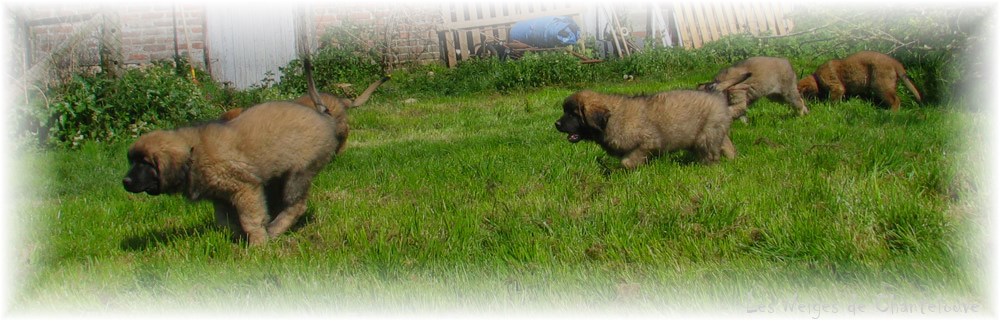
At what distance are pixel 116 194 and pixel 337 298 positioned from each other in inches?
158

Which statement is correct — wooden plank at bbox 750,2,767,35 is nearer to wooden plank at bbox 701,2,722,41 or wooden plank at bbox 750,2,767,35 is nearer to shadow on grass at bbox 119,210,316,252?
wooden plank at bbox 701,2,722,41

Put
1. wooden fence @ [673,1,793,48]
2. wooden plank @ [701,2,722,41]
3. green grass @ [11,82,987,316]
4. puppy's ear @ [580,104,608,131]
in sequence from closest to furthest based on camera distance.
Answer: green grass @ [11,82,987,316]
puppy's ear @ [580,104,608,131]
wooden fence @ [673,1,793,48]
wooden plank @ [701,2,722,41]

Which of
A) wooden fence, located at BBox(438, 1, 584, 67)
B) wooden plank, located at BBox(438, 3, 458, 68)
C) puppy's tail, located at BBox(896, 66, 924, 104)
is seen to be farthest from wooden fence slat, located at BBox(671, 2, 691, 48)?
puppy's tail, located at BBox(896, 66, 924, 104)

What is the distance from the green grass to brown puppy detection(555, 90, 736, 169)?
0.22 metres

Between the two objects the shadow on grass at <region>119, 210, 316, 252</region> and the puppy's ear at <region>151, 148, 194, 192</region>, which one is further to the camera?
the shadow on grass at <region>119, 210, 316, 252</region>

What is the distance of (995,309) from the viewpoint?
10.2 feet

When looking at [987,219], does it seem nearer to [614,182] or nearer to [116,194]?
[614,182]

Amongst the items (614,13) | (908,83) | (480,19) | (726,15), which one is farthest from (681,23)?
(908,83)

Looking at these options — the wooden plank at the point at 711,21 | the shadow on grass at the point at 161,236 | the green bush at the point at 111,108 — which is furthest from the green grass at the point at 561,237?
the wooden plank at the point at 711,21

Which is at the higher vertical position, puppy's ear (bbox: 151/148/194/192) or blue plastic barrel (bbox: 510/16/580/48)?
blue plastic barrel (bbox: 510/16/580/48)

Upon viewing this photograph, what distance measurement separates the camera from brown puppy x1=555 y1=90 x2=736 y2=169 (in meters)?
6.58

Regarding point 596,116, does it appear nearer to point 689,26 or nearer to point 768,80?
point 768,80

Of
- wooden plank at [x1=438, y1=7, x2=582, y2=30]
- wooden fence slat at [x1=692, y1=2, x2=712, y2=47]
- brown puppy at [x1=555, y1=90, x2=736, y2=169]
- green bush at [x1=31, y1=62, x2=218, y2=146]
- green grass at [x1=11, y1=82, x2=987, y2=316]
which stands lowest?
green grass at [x1=11, y1=82, x2=987, y2=316]

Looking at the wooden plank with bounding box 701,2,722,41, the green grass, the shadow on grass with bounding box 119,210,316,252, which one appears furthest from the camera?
the wooden plank with bounding box 701,2,722,41
